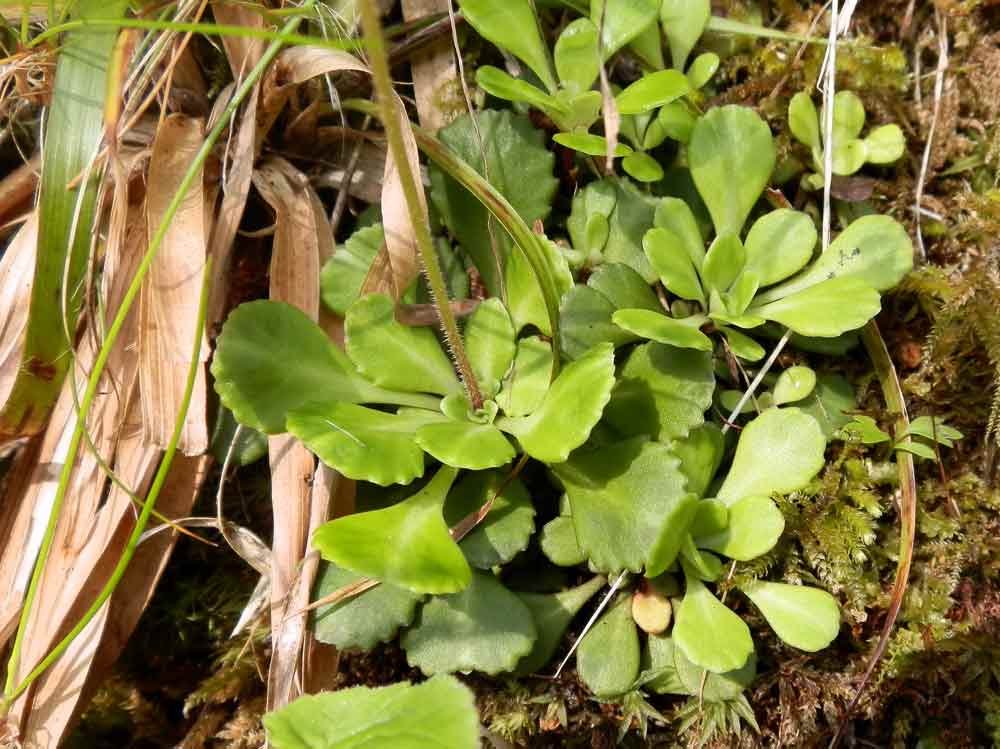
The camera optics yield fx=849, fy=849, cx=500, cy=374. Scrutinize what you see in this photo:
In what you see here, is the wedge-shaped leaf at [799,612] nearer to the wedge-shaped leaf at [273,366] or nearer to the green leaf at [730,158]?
the green leaf at [730,158]

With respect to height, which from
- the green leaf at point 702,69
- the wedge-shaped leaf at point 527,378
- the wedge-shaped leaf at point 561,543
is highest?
the green leaf at point 702,69

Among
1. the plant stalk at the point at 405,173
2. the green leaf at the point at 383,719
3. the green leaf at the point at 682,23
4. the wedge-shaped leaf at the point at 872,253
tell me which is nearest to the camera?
the plant stalk at the point at 405,173

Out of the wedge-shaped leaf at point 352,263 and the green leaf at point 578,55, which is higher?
the green leaf at point 578,55

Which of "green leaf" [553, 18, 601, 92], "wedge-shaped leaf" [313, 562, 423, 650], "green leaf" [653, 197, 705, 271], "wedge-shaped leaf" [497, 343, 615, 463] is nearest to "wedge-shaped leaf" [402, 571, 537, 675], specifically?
"wedge-shaped leaf" [313, 562, 423, 650]

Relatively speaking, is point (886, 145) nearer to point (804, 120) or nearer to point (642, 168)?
point (804, 120)

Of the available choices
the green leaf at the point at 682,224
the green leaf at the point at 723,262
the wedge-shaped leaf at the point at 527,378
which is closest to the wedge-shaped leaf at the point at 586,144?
the green leaf at the point at 682,224

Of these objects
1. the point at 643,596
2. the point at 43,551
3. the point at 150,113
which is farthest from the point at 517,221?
the point at 43,551
